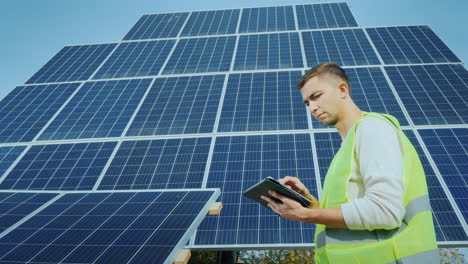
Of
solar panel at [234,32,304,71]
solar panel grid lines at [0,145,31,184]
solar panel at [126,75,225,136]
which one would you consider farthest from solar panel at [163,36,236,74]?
solar panel grid lines at [0,145,31,184]

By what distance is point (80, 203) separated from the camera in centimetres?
584

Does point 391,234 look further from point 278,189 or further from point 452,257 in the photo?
point 452,257

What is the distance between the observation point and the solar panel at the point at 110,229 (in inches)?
158

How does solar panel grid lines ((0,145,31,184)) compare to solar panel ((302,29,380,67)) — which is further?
solar panel ((302,29,380,67))

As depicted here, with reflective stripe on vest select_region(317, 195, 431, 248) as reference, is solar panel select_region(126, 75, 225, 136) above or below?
below

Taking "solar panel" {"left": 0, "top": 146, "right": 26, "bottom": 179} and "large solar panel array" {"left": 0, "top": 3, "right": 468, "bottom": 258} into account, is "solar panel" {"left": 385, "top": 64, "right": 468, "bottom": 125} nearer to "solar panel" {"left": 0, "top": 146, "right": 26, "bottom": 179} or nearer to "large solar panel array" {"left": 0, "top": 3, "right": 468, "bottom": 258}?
"large solar panel array" {"left": 0, "top": 3, "right": 468, "bottom": 258}

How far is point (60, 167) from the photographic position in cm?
861

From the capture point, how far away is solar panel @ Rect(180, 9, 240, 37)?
16.8m

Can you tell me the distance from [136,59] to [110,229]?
11.0 m

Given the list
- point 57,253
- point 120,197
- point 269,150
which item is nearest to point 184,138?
point 269,150

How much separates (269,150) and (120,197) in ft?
14.0

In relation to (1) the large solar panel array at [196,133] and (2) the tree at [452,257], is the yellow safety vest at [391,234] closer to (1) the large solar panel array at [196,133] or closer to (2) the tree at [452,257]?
(1) the large solar panel array at [196,133]

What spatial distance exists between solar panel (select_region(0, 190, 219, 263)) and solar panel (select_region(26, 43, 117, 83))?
9389 mm

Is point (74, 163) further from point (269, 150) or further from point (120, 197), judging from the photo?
point (269, 150)
